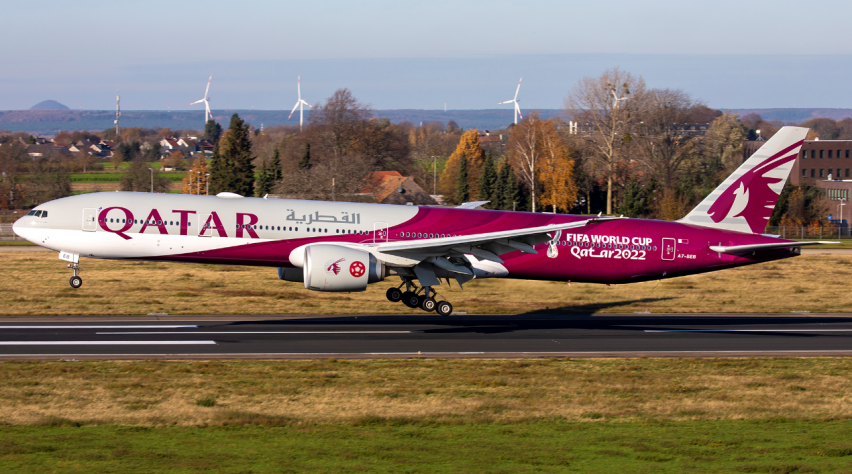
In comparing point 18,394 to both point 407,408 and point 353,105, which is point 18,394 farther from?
point 353,105

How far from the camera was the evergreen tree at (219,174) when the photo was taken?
10419 centimetres

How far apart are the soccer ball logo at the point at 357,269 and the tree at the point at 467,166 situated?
9550 centimetres

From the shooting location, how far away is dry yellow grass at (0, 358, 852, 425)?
16359 mm

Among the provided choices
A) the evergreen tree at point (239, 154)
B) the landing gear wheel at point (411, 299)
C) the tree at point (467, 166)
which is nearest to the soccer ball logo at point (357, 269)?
the landing gear wheel at point (411, 299)

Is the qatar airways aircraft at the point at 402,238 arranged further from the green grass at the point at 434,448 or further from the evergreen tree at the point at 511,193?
the evergreen tree at the point at 511,193

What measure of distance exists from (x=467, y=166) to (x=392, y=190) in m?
40.3

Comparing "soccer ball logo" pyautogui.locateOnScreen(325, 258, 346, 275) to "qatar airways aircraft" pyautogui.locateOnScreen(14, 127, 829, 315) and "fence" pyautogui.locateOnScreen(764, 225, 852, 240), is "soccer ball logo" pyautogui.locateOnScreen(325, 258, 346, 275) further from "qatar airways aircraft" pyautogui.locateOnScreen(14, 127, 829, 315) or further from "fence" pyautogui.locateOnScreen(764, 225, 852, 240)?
"fence" pyautogui.locateOnScreen(764, 225, 852, 240)

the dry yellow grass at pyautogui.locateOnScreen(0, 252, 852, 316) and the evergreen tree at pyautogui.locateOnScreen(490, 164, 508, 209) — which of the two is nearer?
the dry yellow grass at pyautogui.locateOnScreen(0, 252, 852, 316)

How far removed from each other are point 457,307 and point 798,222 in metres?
82.3

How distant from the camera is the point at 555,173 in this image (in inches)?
3962

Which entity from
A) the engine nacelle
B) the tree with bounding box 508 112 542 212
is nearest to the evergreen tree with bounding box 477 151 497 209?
the tree with bounding box 508 112 542 212

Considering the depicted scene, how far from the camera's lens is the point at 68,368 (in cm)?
2042

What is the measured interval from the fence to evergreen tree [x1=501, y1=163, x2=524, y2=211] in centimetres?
3122

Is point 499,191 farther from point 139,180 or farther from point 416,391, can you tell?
point 416,391
